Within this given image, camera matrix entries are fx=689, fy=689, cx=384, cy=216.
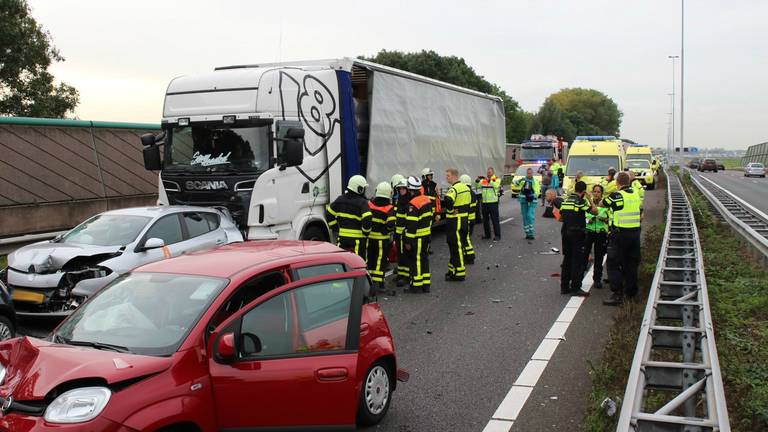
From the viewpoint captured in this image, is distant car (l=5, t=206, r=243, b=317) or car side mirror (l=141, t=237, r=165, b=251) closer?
distant car (l=5, t=206, r=243, b=317)

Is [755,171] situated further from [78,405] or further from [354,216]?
[78,405]

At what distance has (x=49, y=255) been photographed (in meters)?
8.31

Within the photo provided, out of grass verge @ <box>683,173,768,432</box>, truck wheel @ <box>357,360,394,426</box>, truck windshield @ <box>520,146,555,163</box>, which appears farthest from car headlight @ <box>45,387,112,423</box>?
truck windshield @ <box>520,146,555,163</box>

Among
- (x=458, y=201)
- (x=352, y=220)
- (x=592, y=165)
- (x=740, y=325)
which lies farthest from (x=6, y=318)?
(x=592, y=165)

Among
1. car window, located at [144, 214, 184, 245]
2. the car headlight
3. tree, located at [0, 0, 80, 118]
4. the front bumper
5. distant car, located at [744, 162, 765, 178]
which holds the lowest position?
distant car, located at [744, 162, 765, 178]

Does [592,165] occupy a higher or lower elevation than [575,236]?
higher

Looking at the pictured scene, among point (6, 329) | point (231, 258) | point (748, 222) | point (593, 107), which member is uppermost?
point (593, 107)

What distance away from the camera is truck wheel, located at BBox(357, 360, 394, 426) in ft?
16.9

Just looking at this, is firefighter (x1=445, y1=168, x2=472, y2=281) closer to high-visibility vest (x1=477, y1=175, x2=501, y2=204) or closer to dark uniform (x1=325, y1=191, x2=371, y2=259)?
dark uniform (x1=325, y1=191, x2=371, y2=259)

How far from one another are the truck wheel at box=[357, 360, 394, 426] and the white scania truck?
5157mm

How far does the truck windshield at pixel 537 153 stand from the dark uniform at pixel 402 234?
25623mm

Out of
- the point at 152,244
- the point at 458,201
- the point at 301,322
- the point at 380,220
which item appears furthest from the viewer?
the point at 458,201

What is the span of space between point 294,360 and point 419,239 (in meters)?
6.29

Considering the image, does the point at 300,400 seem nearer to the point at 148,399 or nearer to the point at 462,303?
the point at 148,399
